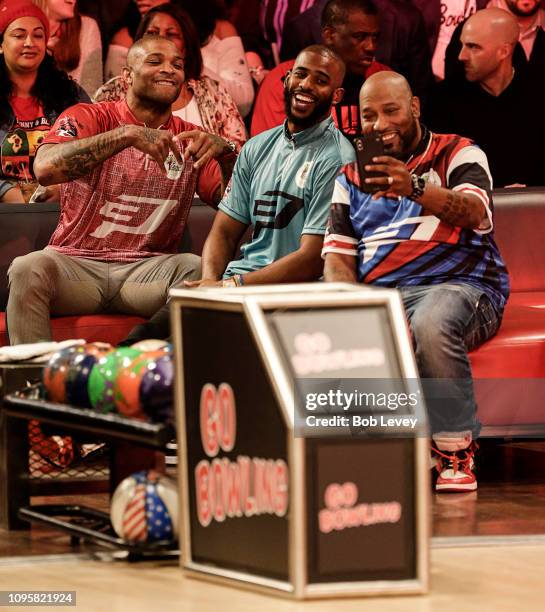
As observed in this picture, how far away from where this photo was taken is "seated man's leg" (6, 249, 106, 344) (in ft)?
14.5

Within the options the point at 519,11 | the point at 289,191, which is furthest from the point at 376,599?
the point at 519,11

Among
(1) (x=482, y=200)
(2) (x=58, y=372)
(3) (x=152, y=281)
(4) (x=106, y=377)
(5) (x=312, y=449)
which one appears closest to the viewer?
(5) (x=312, y=449)

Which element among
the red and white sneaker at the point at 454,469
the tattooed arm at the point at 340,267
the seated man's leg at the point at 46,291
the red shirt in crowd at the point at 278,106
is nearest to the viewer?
the red and white sneaker at the point at 454,469

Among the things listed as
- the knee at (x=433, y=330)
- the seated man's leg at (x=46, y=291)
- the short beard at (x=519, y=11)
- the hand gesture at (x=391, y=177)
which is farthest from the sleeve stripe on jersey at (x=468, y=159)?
the short beard at (x=519, y=11)

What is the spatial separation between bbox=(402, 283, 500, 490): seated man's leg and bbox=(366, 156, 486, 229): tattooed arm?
8.7 inches

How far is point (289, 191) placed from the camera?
4.50m

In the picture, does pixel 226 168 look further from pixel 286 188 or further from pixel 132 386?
pixel 132 386

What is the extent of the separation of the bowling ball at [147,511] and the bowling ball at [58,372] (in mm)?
345

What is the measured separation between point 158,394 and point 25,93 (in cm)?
285

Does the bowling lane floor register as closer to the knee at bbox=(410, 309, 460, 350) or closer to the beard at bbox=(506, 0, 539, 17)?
the knee at bbox=(410, 309, 460, 350)

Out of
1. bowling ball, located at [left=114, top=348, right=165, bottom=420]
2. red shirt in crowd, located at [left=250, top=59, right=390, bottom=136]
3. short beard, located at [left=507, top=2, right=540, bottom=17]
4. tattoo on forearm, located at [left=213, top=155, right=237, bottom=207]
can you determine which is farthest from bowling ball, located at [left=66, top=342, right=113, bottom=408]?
short beard, located at [left=507, top=2, right=540, bottom=17]

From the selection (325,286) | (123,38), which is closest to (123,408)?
(325,286)

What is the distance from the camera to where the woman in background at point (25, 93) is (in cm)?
530

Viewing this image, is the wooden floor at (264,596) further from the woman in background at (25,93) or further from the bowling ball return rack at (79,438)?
the woman in background at (25,93)
